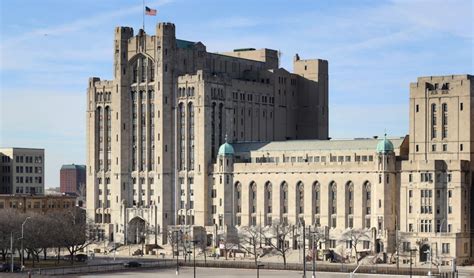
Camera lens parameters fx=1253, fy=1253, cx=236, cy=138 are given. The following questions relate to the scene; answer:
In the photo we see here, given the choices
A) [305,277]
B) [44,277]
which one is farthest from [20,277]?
[305,277]

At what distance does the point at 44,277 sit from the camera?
198m

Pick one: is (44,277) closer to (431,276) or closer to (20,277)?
(20,277)

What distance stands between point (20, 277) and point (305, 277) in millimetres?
44753

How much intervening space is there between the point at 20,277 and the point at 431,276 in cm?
6445

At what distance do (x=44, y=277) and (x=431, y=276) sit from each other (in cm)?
6096

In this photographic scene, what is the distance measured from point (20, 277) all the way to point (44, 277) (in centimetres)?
388

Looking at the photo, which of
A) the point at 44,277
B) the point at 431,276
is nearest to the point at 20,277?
the point at 44,277

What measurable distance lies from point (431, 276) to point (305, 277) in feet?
64.7

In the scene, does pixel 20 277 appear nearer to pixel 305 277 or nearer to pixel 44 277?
pixel 44 277

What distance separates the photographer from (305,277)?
19725 centimetres

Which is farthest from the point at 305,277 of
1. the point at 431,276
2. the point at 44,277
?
the point at 44,277

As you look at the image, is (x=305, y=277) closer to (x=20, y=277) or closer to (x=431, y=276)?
(x=431, y=276)

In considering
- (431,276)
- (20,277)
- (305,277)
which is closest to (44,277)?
(20,277)

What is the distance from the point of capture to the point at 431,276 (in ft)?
644
